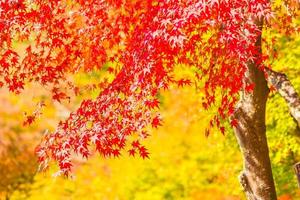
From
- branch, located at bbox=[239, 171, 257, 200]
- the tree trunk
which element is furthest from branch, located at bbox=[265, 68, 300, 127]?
branch, located at bbox=[239, 171, 257, 200]

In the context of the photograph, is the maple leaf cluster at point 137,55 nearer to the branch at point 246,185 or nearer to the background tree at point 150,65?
the background tree at point 150,65

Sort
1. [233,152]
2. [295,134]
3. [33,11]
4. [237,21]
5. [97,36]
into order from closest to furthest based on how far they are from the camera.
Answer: [237,21] → [33,11] → [97,36] → [295,134] → [233,152]

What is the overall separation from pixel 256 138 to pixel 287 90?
2.97 ft

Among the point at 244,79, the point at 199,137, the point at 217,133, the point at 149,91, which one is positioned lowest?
the point at 149,91

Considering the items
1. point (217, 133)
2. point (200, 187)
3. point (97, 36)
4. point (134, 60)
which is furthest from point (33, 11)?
point (200, 187)

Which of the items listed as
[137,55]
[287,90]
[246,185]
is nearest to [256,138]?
[246,185]

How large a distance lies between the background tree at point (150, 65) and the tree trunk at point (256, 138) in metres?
0.02

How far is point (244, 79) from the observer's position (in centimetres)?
920

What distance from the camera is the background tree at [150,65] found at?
23.0 ft

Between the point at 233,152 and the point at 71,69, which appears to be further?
the point at 233,152

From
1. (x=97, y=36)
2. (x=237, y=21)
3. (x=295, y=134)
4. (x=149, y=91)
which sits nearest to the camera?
(x=237, y=21)

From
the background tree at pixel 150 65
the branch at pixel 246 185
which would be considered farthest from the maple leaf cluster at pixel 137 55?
the branch at pixel 246 185

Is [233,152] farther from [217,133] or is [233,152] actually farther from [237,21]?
[237,21]

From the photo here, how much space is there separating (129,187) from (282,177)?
7650 mm
